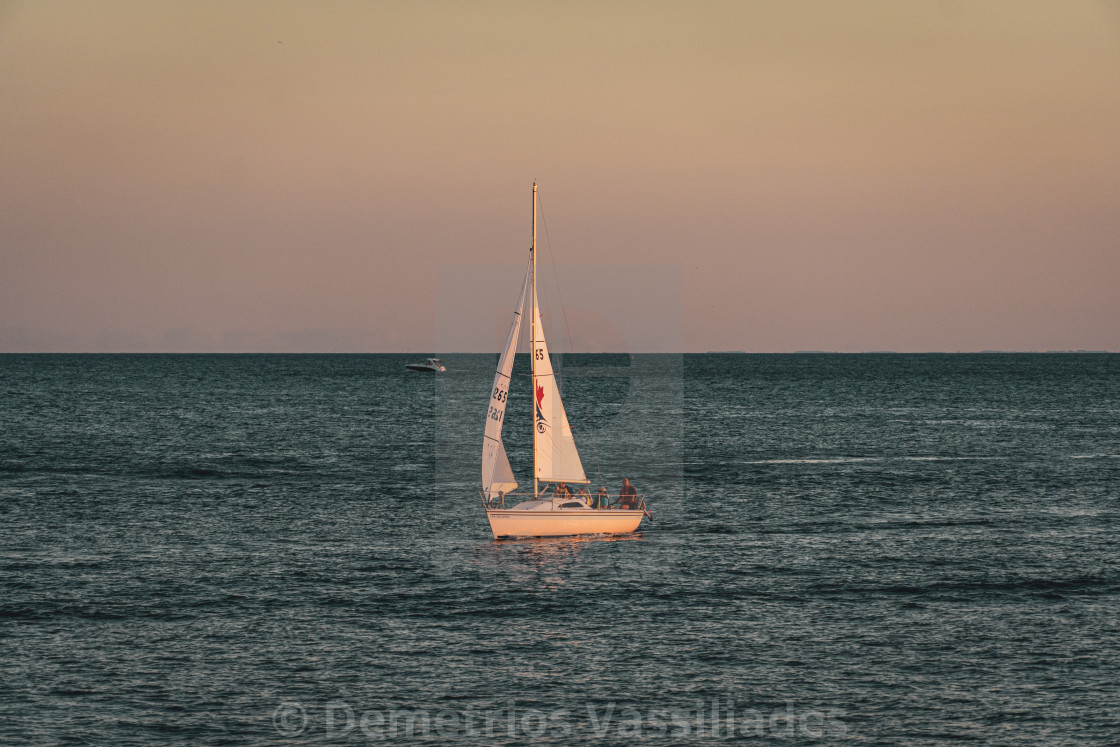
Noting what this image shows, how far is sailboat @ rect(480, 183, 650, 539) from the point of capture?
1986 inches

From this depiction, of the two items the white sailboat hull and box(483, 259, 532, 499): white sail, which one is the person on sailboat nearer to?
the white sailboat hull

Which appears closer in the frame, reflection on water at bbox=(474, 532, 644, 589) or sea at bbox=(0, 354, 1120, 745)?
sea at bbox=(0, 354, 1120, 745)

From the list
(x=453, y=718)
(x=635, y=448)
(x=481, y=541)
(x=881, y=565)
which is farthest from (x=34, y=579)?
(x=635, y=448)

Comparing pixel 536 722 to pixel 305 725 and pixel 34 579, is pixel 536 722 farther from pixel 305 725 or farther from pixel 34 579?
pixel 34 579

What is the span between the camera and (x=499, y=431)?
168ft

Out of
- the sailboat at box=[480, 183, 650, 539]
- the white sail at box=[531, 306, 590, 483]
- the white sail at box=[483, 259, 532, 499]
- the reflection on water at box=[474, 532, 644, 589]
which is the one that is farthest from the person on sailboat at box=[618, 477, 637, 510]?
the white sail at box=[483, 259, 532, 499]

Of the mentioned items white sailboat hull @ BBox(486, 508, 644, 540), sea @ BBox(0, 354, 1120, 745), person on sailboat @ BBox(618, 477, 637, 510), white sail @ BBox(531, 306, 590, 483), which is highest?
white sail @ BBox(531, 306, 590, 483)

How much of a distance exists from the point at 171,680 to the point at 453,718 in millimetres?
9226

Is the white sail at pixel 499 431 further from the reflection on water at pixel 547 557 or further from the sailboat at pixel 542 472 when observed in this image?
the reflection on water at pixel 547 557

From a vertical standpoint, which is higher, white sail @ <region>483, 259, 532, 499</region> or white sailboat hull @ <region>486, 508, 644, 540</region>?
white sail @ <region>483, 259, 532, 499</region>

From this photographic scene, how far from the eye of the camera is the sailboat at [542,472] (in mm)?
50438

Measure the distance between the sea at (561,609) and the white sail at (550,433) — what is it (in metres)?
3.58

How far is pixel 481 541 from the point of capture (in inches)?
2100

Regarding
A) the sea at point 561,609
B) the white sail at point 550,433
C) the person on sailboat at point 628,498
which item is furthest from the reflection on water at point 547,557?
the white sail at point 550,433
